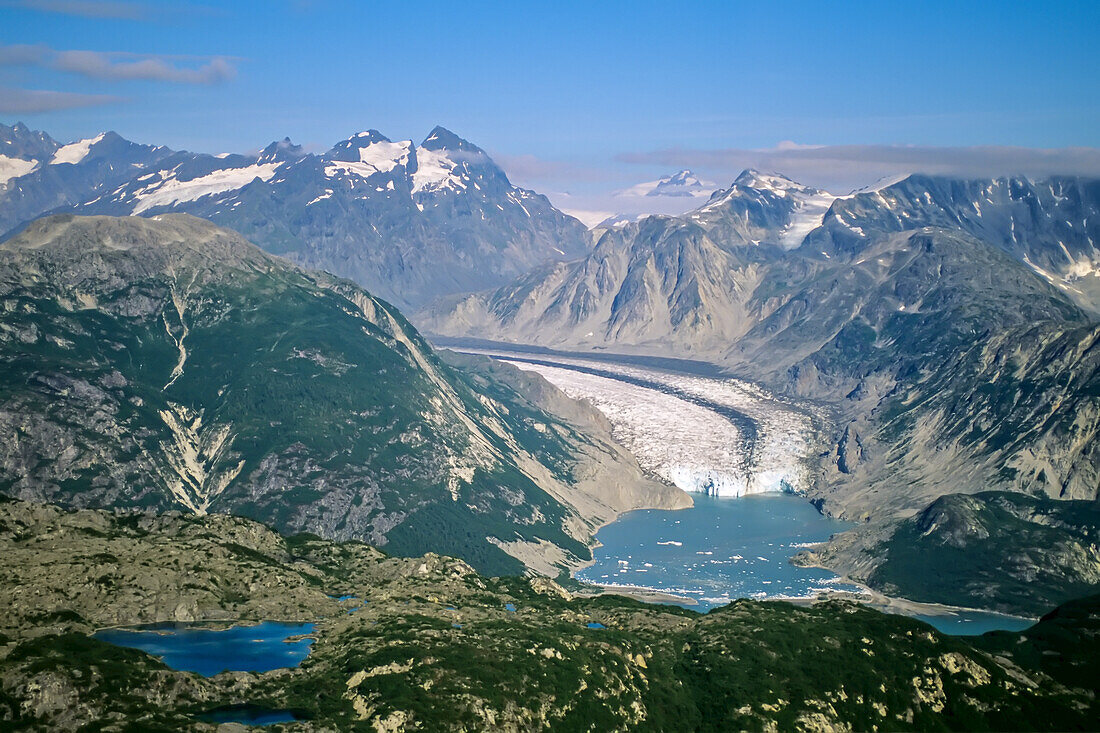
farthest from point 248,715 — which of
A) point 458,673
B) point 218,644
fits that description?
point 218,644

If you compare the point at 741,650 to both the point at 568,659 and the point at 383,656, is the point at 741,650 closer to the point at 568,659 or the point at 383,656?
the point at 568,659

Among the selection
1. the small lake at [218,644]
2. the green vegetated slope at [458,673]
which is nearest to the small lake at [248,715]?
the green vegetated slope at [458,673]

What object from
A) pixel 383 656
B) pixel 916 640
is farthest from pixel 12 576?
pixel 916 640

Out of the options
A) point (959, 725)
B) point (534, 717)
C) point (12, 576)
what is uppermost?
point (12, 576)

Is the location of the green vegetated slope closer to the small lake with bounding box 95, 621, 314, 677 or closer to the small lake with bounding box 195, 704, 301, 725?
the small lake with bounding box 195, 704, 301, 725

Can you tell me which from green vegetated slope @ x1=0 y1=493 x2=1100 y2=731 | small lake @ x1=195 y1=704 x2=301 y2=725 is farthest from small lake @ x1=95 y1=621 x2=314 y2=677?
small lake @ x1=195 y1=704 x2=301 y2=725

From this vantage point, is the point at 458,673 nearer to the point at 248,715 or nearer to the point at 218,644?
the point at 248,715

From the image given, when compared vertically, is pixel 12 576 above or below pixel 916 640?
above
